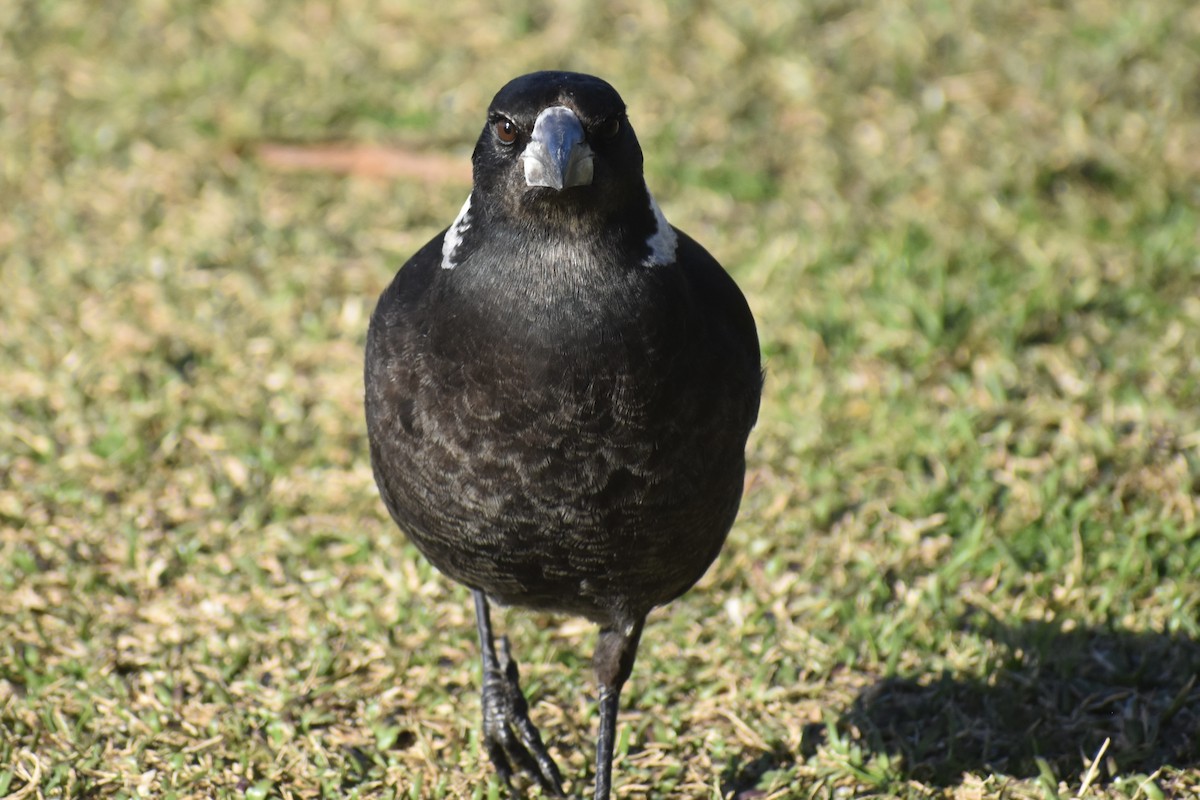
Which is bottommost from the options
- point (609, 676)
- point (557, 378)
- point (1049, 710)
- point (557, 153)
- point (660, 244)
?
point (1049, 710)

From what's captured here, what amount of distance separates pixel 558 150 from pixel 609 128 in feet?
0.49

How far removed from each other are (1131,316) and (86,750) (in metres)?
3.62

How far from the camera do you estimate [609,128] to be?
9.39 feet

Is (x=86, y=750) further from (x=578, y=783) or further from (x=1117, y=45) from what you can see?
(x=1117, y=45)

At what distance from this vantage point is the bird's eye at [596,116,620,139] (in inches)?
112

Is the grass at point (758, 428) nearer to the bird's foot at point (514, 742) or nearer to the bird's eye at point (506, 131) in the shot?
the bird's foot at point (514, 742)

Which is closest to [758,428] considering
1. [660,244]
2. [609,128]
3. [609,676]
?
[609,676]

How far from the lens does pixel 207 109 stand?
6.16 m

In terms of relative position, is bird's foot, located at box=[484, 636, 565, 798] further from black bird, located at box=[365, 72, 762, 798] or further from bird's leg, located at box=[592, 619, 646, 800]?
black bird, located at box=[365, 72, 762, 798]

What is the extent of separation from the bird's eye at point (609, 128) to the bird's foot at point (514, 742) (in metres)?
1.44

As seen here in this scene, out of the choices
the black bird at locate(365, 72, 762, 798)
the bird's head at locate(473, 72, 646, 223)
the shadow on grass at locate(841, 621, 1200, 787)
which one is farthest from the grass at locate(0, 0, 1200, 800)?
the bird's head at locate(473, 72, 646, 223)

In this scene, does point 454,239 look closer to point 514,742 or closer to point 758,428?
point 514,742

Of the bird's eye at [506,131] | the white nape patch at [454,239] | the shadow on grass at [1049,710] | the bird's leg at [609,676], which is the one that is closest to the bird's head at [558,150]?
the bird's eye at [506,131]

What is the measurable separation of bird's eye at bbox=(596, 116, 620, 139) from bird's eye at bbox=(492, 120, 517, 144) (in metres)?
0.16
